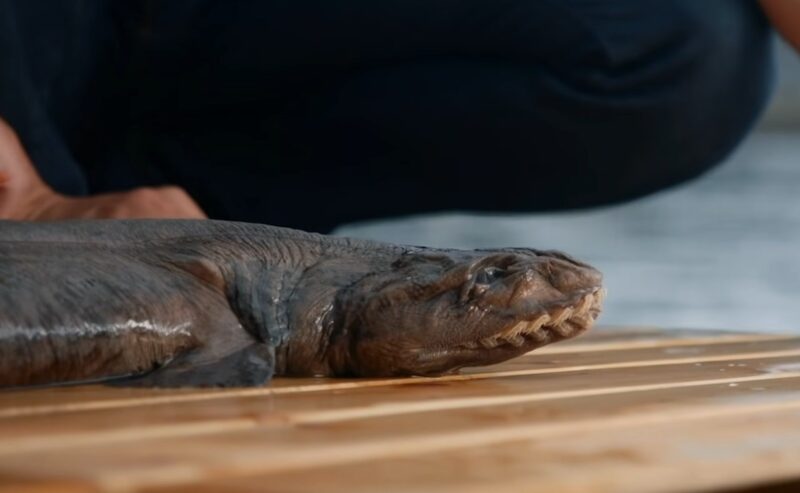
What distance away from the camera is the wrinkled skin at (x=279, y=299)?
1452 mm

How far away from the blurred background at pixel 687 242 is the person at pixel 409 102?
Answer: 0.32m

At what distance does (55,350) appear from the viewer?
140cm

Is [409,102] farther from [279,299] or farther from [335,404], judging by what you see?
[335,404]

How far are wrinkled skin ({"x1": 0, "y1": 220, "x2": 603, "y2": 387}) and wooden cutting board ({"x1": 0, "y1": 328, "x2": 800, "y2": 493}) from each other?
45 millimetres

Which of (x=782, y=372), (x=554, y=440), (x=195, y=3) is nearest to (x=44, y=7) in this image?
(x=195, y=3)

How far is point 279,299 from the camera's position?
1.58 meters

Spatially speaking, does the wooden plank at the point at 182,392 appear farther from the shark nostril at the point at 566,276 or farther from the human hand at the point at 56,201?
the human hand at the point at 56,201

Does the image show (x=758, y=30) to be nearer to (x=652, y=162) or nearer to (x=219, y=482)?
(x=652, y=162)

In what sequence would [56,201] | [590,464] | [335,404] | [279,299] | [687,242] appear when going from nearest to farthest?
1. [590,464]
2. [335,404]
3. [279,299]
4. [56,201]
5. [687,242]

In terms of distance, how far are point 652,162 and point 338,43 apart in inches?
27.1

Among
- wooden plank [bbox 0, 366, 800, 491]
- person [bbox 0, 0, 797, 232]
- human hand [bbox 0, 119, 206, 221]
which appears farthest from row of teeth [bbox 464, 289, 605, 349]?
person [bbox 0, 0, 797, 232]

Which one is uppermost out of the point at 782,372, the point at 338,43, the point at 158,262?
the point at 338,43

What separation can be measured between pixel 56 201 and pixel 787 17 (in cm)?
143

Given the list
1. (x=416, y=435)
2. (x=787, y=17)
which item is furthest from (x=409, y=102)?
(x=416, y=435)
